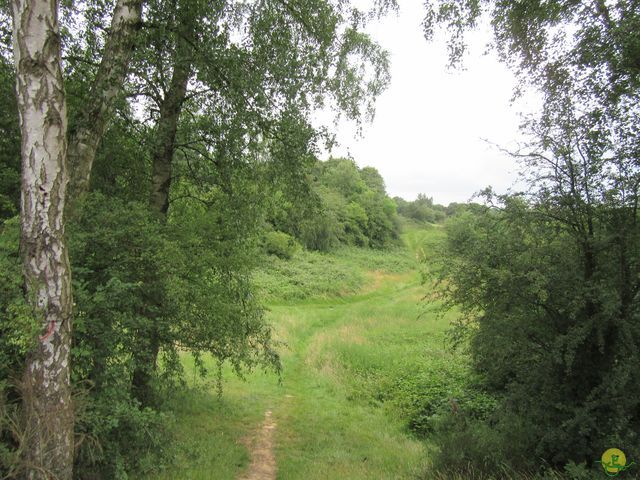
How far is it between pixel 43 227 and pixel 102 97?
6.33 feet

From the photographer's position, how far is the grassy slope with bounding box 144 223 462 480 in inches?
272

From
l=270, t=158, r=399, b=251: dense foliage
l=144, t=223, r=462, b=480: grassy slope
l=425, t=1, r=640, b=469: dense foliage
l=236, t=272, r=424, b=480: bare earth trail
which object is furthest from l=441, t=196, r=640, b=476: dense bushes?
l=270, t=158, r=399, b=251: dense foliage

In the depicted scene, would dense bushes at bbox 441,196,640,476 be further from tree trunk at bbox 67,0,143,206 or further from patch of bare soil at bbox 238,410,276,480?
tree trunk at bbox 67,0,143,206

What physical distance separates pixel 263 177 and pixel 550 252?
540 cm

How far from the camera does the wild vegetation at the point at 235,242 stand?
366cm

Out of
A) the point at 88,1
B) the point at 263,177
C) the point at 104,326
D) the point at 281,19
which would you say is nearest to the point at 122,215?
the point at 104,326

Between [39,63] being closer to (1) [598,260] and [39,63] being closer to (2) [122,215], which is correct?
(2) [122,215]

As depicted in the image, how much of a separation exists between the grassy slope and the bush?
2.81m

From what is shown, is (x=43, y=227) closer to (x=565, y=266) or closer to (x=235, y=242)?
(x=235, y=242)

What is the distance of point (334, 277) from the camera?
1251 inches

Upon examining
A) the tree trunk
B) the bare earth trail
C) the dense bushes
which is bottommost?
the bare earth trail

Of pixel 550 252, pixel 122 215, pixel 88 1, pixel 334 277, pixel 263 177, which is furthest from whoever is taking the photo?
pixel 334 277

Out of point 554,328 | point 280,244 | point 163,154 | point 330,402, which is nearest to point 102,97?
point 163,154

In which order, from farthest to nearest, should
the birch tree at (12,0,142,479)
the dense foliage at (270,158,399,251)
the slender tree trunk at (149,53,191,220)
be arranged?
the dense foliage at (270,158,399,251) → the slender tree trunk at (149,53,191,220) → the birch tree at (12,0,142,479)
